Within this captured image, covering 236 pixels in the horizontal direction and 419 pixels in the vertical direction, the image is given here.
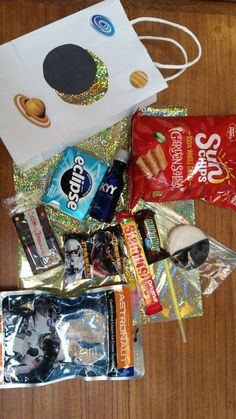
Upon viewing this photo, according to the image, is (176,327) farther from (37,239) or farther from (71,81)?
(71,81)

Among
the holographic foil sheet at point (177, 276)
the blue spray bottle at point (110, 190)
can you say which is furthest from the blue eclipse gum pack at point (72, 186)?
the holographic foil sheet at point (177, 276)

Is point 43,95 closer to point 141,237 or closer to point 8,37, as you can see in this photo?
point 8,37

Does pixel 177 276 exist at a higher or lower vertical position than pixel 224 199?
lower

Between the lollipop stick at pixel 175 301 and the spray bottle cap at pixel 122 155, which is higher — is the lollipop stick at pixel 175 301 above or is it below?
below

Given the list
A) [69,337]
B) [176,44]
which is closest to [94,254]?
[69,337]

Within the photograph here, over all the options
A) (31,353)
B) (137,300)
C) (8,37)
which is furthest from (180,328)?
(8,37)

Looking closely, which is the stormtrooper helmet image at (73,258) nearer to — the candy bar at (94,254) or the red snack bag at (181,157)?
the candy bar at (94,254)
